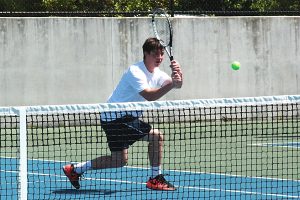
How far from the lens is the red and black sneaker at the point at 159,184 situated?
6964 mm

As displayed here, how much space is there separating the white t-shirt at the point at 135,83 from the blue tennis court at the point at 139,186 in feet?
2.19

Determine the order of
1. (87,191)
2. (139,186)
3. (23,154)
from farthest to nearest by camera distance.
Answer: (139,186) → (87,191) → (23,154)

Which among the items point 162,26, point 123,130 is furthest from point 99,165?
point 162,26

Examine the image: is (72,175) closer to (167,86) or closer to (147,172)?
(167,86)

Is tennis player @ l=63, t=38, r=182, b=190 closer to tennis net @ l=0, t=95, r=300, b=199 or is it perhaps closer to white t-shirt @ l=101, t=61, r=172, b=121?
white t-shirt @ l=101, t=61, r=172, b=121

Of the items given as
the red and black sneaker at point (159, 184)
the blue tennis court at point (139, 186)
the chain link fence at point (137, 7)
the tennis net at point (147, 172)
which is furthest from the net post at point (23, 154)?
the chain link fence at point (137, 7)

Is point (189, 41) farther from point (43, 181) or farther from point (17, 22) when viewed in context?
point (43, 181)

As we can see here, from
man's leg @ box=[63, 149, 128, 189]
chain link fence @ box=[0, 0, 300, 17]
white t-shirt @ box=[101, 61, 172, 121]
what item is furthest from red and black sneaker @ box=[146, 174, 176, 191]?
chain link fence @ box=[0, 0, 300, 17]

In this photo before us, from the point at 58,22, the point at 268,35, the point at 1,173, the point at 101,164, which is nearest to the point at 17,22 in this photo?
the point at 58,22

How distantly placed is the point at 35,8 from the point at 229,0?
381cm

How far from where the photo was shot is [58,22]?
13.2m

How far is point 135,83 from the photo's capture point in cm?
695

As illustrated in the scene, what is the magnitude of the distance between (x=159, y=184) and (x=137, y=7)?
36.7 feet

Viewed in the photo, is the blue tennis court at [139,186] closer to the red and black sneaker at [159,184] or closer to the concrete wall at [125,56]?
the red and black sneaker at [159,184]
